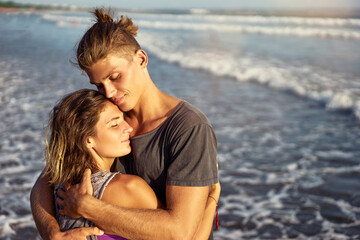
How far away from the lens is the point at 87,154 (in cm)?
270

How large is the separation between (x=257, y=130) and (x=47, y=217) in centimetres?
615

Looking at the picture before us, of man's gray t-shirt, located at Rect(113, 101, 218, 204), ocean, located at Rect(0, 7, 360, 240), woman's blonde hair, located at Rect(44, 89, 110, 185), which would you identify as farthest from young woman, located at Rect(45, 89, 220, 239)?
ocean, located at Rect(0, 7, 360, 240)

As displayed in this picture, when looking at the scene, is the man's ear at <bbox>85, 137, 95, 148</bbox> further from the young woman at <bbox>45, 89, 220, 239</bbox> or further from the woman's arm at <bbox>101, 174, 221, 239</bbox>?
the woman's arm at <bbox>101, 174, 221, 239</bbox>

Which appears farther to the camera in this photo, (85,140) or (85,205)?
(85,140)

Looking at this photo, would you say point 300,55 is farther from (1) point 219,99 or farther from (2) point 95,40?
(2) point 95,40

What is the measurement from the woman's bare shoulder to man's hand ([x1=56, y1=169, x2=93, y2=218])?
0.41 feet

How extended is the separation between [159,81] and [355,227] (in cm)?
919

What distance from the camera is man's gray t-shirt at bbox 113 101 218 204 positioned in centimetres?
225

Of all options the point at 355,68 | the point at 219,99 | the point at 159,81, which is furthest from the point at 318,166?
the point at 355,68

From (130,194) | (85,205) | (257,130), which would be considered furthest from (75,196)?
(257,130)

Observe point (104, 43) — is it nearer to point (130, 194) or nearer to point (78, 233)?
point (130, 194)

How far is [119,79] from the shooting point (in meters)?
2.56

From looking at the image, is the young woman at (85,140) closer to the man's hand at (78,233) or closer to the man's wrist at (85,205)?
the man's hand at (78,233)

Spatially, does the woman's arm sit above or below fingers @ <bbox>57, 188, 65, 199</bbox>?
above
